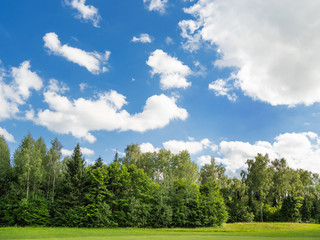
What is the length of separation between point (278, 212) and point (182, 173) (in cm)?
A: 3156

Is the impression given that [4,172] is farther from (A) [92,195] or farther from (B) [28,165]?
(A) [92,195]

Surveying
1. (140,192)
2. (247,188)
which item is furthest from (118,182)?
(247,188)

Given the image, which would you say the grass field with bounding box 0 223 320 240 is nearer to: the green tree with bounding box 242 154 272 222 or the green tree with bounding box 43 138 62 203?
the green tree with bounding box 43 138 62 203

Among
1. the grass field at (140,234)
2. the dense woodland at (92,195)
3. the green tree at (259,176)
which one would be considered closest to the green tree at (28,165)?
the dense woodland at (92,195)

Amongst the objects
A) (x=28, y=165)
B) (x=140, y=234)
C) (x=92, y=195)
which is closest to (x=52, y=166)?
(x=28, y=165)

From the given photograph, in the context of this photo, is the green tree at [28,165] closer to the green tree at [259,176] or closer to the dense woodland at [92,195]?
the dense woodland at [92,195]

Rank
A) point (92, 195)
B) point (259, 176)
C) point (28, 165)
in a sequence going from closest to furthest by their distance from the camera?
point (92, 195)
point (28, 165)
point (259, 176)

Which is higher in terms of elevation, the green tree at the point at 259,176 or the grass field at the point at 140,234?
the green tree at the point at 259,176

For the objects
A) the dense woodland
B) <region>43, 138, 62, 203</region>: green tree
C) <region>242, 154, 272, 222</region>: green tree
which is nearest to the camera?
the dense woodland

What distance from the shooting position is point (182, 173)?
69.9 metres

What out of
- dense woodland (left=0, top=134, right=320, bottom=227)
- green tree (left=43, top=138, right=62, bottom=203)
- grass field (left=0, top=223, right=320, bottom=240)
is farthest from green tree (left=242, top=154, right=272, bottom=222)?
green tree (left=43, top=138, right=62, bottom=203)

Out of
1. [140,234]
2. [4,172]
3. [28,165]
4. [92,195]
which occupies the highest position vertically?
[28,165]

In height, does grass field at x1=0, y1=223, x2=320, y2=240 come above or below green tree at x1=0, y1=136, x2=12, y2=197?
below

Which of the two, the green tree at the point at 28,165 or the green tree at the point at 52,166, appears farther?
the green tree at the point at 52,166
